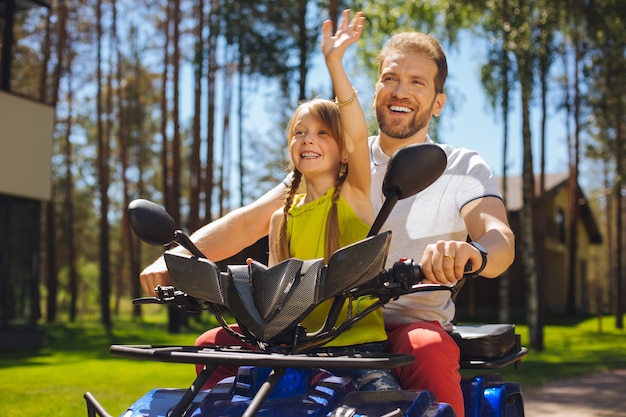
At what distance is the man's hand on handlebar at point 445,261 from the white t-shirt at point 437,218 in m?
0.82

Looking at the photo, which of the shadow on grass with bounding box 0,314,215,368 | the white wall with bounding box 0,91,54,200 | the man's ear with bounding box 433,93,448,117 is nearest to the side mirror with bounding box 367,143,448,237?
the man's ear with bounding box 433,93,448,117

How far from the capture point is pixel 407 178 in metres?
2.15

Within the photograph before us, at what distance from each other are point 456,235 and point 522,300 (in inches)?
1349

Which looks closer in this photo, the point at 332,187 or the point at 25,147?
the point at 332,187

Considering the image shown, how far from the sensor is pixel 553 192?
116 feet

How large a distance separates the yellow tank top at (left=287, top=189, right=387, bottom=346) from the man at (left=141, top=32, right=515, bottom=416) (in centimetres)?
16

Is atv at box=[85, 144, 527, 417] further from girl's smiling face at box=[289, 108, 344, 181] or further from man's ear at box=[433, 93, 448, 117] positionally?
man's ear at box=[433, 93, 448, 117]

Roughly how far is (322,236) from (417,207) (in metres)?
0.67

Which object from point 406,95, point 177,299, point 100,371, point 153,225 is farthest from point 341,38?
point 100,371

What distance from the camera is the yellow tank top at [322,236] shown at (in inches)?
95.7

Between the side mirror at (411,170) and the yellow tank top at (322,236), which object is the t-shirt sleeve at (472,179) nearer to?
the yellow tank top at (322,236)

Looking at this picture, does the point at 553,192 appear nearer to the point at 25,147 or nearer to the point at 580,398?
the point at 25,147

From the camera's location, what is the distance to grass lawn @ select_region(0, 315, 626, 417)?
7656 millimetres

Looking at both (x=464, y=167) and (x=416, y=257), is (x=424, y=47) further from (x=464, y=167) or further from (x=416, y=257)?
(x=416, y=257)
